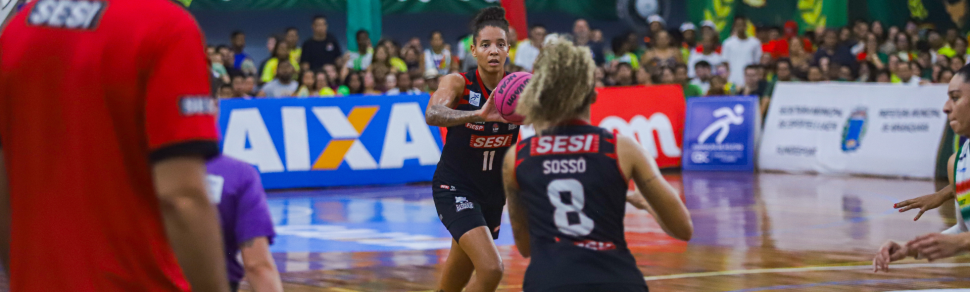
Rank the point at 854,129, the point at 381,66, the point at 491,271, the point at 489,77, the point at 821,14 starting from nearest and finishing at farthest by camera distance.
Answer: the point at 491,271, the point at 489,77, the point at 381,66, the point at 854,129, the point at 821,14

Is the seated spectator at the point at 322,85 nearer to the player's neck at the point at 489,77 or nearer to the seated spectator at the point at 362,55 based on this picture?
the seated spectator at the point at 362,55

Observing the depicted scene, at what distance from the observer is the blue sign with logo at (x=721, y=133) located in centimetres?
1791

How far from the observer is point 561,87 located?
12.2 ft

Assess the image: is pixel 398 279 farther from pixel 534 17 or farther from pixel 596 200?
pixel 534 17

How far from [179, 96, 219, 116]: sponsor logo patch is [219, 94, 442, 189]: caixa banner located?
509 inches

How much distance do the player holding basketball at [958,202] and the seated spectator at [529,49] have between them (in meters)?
12.7

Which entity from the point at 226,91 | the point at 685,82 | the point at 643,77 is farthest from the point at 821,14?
the point at 226,91

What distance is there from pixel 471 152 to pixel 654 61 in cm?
1323

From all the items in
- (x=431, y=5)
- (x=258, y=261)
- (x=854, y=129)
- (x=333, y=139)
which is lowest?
(x=854, y=129)

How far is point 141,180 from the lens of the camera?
7.55 ft

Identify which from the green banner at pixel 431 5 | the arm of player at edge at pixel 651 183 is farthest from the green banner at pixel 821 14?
the arm of player at edge at pixel 651 183

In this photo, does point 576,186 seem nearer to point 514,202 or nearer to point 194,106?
point 514,202

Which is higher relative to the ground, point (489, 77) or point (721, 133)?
point (489, 77)

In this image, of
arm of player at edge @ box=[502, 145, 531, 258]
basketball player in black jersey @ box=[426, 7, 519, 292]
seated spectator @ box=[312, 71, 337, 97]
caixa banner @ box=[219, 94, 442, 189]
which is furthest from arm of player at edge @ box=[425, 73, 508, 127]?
seated spectator @ box=[312, 71, 337, 97]
